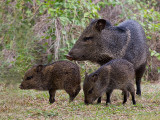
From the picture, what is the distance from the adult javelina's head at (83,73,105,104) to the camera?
6301 millimetres

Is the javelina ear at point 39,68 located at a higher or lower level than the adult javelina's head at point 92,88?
higher

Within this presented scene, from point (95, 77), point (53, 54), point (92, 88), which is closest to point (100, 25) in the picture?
point (95, 77)

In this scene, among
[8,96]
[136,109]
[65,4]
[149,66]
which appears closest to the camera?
[136,109]

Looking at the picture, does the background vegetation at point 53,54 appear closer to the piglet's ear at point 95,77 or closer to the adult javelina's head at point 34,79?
the adult javelina's head at point 34,79

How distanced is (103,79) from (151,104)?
109 cm

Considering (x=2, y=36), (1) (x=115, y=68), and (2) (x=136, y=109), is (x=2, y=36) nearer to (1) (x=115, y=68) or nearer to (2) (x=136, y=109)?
(1) (x=115, y=68)

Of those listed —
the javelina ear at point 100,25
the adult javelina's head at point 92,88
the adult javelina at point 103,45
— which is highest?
the javelina ear at point 100,25

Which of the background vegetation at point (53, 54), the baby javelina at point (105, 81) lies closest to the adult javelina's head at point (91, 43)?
the baby javelina at point (105, 81)

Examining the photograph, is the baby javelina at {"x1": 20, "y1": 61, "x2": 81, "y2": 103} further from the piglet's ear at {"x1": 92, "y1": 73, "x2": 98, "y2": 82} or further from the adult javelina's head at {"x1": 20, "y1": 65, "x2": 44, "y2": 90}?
the piglet's ear at {"x1": 92, "y1": 73, "x2": 98, "y2": 82}

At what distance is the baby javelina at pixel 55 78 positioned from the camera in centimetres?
633

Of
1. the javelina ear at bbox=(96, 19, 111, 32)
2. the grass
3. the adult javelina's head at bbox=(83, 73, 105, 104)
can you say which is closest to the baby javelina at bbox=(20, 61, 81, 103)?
the adult javelina's head at bbox=(83, 73, 105, 104)

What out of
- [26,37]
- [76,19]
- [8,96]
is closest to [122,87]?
[8,96]

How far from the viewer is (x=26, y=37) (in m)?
7.89

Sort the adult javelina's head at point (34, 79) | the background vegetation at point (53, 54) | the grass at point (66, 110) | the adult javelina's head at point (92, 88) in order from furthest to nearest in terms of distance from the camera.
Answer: the adult javelina's head at point (34, 79)
the adult javelina's head at point (92, 88)
the background vegetation at point (53, 54)
the grass at point (66, 110)
